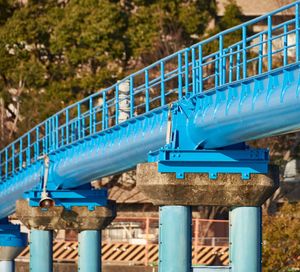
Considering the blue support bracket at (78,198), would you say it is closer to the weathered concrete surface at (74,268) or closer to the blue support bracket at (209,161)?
the blue support bracket at (209,161)

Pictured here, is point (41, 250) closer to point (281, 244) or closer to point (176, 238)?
point (281, 244)

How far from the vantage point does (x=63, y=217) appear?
38.7m

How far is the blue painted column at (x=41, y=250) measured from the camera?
3956 cm

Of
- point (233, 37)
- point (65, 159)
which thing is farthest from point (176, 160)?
point (233, 37)

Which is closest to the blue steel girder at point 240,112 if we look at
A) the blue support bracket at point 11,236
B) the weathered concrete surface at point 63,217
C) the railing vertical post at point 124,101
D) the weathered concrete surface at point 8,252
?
the railing vertical post at point 124,101

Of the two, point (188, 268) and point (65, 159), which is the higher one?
point (65, 159)

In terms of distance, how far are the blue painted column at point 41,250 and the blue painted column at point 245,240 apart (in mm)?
11877

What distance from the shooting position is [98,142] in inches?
1368

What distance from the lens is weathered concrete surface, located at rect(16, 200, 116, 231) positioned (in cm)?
3853

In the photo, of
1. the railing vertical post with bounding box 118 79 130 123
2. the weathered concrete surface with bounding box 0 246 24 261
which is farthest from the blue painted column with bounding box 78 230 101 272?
the weathered concrete surface with bounding box 0 246 24 261

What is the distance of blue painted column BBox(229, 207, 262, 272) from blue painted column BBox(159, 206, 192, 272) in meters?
0.79

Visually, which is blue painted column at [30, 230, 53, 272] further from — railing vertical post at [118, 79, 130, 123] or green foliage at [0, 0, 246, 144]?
green foliage at [0, 0, 246, 144]

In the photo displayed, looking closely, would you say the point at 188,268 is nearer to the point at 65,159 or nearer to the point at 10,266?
the point at 65,159

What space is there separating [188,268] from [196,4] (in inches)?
1560
